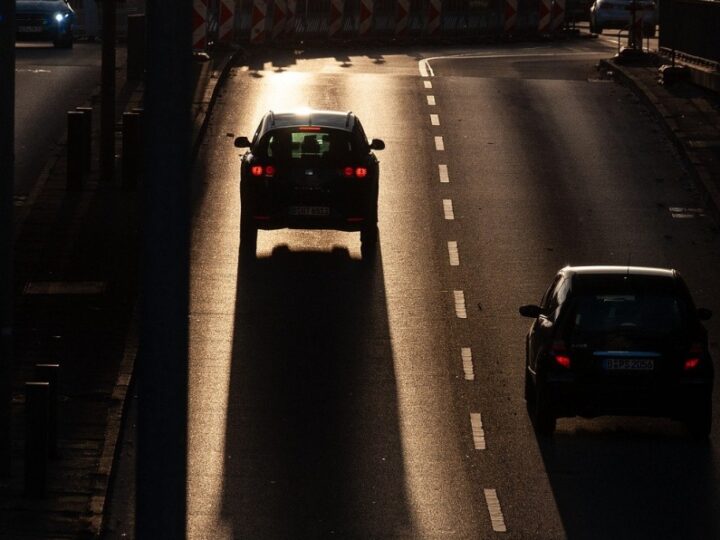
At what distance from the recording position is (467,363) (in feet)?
62.0

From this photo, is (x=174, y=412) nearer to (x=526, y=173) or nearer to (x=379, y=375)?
(x=379, y=375)

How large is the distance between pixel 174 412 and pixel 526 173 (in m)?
23.3

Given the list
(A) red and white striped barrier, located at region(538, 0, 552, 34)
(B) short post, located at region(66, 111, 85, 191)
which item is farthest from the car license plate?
(A) red and white striped barrier, located at region(538, 0, 552, 34)

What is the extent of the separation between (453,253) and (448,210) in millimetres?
2689

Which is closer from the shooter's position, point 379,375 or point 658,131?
point 379,375

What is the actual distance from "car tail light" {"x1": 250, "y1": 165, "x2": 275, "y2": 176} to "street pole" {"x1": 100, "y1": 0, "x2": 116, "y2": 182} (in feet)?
15.9

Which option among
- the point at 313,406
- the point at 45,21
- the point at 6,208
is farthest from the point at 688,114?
the point at 6,208

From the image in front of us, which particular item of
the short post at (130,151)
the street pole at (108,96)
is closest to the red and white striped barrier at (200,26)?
the street pole at (108,96)

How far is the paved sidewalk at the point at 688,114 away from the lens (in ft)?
94.0

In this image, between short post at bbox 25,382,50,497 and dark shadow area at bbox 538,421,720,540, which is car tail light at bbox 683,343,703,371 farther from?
short post at bbox 25,382,50,497

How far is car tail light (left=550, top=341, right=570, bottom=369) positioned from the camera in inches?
623

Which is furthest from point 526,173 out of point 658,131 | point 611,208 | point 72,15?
point 72,15

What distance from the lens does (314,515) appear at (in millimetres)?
13727

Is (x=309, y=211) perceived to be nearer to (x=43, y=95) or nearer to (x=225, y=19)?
(x=43, y=95)
